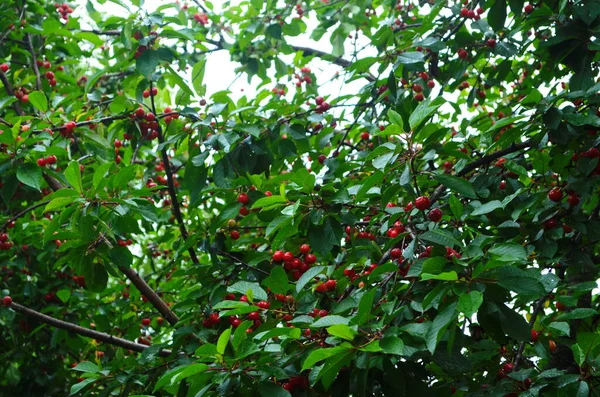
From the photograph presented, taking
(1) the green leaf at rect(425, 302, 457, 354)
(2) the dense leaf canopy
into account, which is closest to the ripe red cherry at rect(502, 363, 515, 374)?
(2) the dense leaf canopy

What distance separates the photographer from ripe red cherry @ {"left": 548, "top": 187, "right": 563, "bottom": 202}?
293 centimetres

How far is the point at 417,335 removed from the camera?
2207 millimetres

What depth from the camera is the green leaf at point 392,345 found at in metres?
1.96

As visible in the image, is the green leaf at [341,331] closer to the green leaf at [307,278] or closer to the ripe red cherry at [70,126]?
the green leaf at [307,278]

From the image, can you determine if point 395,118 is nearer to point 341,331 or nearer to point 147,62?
point 341,331

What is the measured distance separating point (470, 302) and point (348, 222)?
0.94 meters

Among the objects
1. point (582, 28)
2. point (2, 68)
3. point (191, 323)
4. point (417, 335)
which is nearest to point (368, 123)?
point (582, 28)

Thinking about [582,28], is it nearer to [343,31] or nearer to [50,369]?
[343,31]

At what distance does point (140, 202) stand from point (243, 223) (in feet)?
2.46

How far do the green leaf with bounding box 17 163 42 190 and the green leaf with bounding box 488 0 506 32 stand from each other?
215cm

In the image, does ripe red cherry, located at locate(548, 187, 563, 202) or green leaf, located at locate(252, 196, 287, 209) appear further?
ripe red cherry, located at locate(548, 187, 563, 202)

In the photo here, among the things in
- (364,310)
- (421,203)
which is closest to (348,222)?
(421,203)

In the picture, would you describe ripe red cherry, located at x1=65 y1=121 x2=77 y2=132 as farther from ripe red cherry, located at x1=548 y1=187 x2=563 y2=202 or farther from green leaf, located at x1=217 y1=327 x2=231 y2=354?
ripe red cherry, located at x1=548 y1=187 x2=563 y2=202

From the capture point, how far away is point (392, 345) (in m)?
2.00
